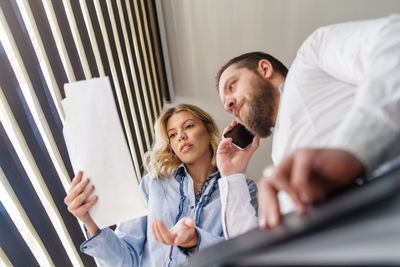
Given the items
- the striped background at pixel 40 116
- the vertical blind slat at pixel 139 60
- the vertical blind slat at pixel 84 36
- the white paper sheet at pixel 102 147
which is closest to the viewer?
the white paper sheet at pixel 102 147

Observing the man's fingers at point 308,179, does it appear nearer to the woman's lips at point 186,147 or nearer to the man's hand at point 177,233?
the man's hand at point 177,233

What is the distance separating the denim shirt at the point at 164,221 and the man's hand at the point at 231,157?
0.17 meters

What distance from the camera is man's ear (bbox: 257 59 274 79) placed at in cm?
96

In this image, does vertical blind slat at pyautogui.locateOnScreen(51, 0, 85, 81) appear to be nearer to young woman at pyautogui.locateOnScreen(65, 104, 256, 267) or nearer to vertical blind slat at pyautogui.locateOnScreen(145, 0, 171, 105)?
young woman at pyautogui.locateOnScreen(65, 104, 256, 267)

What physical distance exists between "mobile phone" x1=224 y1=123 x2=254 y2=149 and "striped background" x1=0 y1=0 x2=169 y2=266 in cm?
73

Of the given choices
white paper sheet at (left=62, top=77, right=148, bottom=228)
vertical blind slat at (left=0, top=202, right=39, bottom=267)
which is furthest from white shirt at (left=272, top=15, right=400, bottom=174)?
vertical blind slat at (left=0, top=202, right=39, bottom=267)

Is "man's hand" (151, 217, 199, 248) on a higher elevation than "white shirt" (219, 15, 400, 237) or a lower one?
lower

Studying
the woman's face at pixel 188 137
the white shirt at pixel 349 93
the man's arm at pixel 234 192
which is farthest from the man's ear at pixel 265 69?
the woman's face at pixel 188 137

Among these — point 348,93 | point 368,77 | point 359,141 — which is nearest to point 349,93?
point 348,93

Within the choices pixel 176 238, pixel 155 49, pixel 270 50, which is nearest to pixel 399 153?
pixel 176 238

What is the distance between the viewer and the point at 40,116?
862 millimetres

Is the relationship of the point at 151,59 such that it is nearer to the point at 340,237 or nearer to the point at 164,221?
the point at 164,221

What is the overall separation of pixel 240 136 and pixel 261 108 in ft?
1.18

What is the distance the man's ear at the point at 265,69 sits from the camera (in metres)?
0.96
